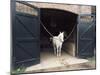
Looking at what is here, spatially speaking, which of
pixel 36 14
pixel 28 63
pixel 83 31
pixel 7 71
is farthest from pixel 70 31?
pixel 7 71

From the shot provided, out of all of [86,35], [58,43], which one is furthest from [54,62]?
[86,35]

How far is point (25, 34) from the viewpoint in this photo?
2.04m

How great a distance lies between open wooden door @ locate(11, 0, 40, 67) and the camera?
196 cm

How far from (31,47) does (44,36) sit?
20 centimetres

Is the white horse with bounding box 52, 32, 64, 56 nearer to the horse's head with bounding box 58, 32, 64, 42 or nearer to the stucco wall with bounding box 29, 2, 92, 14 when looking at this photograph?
the horse's head with bounding box 58, 32, 64, 42

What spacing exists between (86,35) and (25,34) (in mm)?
807

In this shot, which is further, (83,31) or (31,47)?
(83,31)

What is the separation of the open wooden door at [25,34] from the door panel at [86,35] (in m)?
0.56

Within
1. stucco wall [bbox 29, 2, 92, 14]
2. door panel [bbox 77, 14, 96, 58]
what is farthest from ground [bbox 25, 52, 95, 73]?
stucco wall [bbox 29, 2, 92, 14]

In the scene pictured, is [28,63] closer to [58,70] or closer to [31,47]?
[31,47]

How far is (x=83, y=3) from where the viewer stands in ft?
7.34

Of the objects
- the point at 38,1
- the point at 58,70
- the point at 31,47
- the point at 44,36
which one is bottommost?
the point at 58,70

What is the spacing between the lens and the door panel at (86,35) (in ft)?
7.35

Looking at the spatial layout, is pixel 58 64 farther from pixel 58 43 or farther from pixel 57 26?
pixel 57 26
